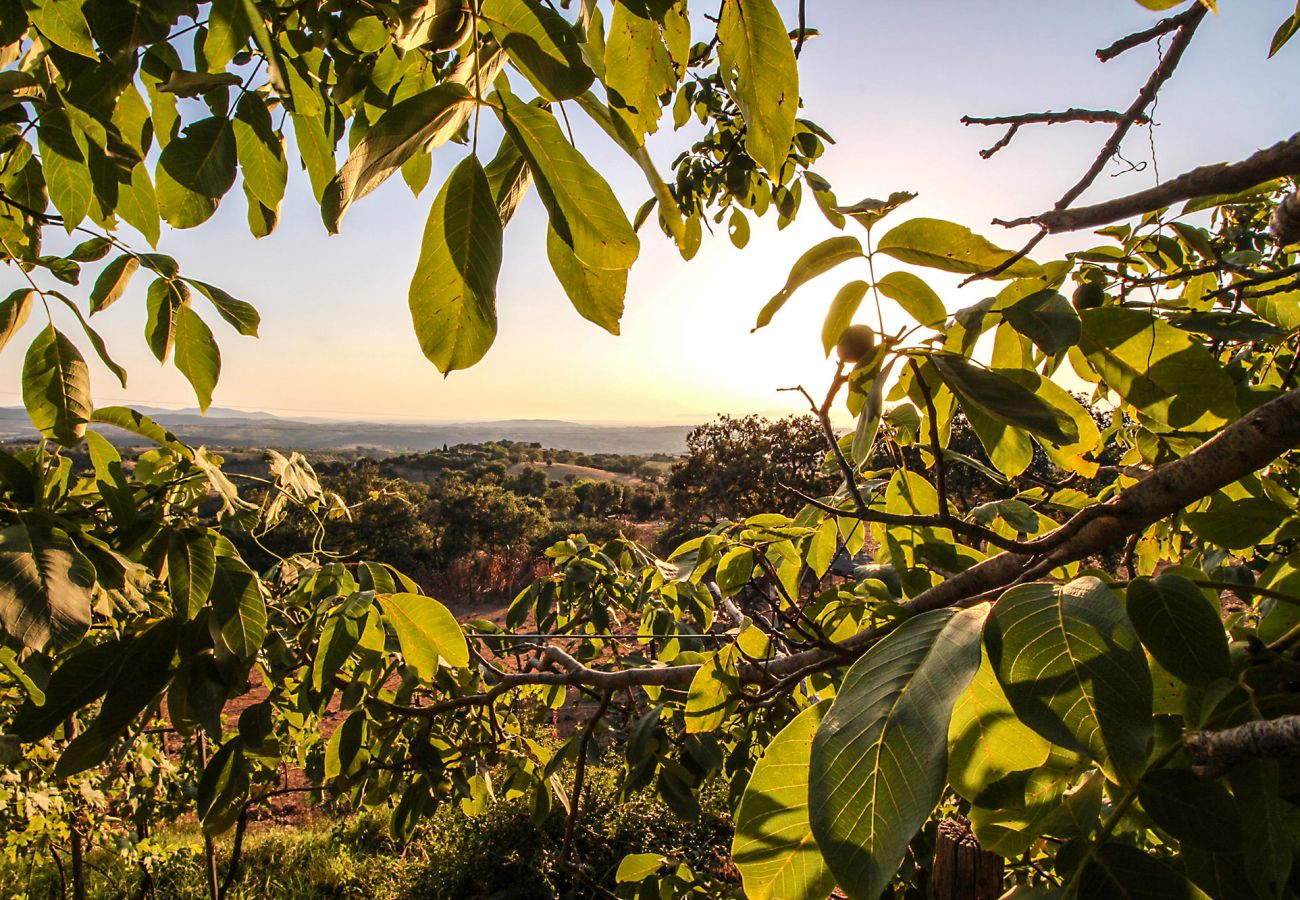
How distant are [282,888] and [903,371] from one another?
7812 mm

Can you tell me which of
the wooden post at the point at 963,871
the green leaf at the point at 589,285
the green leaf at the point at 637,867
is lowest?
the wooden post at the point at 963,871

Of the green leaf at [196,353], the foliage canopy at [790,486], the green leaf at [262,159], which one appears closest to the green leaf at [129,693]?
the foliage canopy at [790,486]

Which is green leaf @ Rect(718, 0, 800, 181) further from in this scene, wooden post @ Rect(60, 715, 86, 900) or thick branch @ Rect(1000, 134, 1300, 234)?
Result: wooden post @ Rect(60, 715, 86, 900)

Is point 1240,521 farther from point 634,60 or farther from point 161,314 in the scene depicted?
point 161,314

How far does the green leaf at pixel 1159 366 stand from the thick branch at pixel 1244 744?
425 mm

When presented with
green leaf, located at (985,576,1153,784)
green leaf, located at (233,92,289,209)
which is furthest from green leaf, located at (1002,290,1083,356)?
green leaf, located at (233,92,289,209)

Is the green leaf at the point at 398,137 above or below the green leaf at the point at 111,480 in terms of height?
above

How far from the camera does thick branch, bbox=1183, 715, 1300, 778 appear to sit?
45cm

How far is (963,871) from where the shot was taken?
1.57m

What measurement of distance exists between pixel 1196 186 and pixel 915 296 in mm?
293

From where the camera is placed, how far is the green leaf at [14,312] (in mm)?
Answer: 1160

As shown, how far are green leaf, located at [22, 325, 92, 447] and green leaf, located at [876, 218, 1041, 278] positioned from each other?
56.3 inches

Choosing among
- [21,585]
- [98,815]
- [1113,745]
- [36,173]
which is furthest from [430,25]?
[98,815]

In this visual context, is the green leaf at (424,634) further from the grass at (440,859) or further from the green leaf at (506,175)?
the grass at (440,859)
